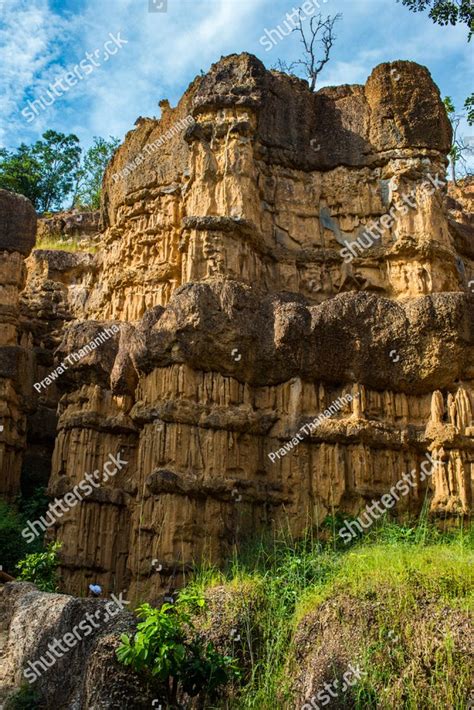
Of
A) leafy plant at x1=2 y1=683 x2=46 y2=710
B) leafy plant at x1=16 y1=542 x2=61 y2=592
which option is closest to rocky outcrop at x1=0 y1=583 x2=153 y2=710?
leafy plant at x1=2 y1=683 x2=46 y2=710

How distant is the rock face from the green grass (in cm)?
135

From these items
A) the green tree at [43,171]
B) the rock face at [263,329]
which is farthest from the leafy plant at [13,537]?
the green tree at [43,171]

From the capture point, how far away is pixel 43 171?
35.0 meters

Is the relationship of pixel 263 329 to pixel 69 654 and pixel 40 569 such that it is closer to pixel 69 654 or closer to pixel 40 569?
pixel 40 569

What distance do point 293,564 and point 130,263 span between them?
27.6ft

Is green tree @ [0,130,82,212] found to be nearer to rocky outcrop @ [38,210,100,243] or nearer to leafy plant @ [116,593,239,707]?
rocky outcrop @ [38,210,100,243]

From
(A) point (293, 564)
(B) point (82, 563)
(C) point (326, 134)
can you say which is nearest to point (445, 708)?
(A) point (293, 564)

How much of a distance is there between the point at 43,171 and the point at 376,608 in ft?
99.4

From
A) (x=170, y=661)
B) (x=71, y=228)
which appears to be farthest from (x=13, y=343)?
(x=170, y=661)

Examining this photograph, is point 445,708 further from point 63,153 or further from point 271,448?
point 63,153

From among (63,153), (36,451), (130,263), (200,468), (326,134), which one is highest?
(63,153)

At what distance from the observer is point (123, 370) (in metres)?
14.1

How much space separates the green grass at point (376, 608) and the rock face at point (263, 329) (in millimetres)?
1355

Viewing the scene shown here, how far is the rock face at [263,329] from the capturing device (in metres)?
12.3
